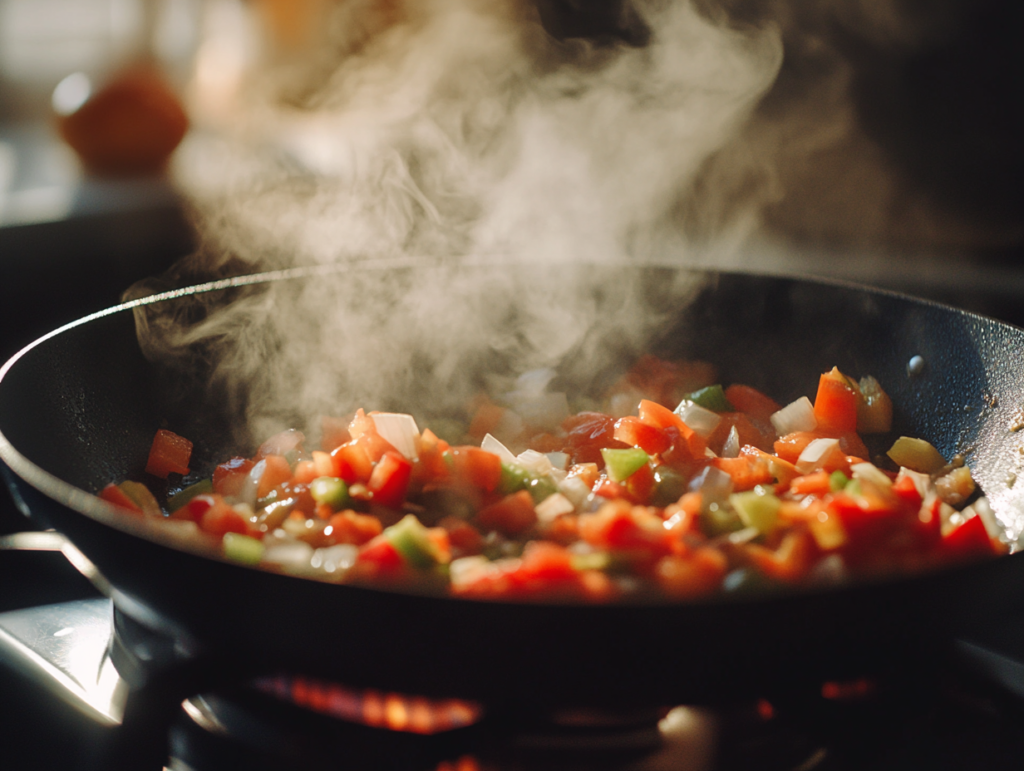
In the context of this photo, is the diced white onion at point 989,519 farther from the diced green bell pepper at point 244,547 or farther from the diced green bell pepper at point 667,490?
the diced green bell pepper at point 244,547

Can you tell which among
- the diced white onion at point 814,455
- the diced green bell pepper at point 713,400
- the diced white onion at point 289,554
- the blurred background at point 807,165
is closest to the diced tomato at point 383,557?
the diced white onion at point 289,554

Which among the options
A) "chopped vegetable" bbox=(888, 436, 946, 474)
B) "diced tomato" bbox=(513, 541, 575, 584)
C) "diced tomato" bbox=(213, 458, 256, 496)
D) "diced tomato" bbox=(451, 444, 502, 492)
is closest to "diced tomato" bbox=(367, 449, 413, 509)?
"diced tomato" bbox=(451, 444, 502, 492)

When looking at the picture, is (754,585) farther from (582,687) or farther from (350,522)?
(350,522)

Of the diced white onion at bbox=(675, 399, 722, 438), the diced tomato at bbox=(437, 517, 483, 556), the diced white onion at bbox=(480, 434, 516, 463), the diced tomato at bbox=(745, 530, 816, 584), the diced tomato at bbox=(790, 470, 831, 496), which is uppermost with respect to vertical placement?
the diced tomato at bbox=(745, 530, 816, 584)

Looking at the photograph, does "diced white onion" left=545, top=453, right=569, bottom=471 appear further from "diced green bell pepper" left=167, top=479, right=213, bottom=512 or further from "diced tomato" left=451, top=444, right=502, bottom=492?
"diced green bell pepper" left=167, top=479, right=213, bottom=512

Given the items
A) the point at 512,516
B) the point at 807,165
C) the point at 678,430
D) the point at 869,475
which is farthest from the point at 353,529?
the point at 807,165

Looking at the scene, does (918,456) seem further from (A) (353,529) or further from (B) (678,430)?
(A) (353,529)
